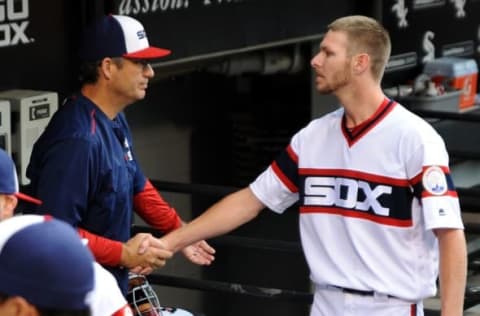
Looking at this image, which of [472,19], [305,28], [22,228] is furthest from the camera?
[472,19]

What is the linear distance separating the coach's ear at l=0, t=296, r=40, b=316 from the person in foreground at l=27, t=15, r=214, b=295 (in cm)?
195

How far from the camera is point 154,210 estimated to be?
491cm

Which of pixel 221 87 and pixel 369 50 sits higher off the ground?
pixel 369 50

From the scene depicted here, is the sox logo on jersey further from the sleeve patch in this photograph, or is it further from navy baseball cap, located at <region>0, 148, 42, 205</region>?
navy baseball cap, located at <region>0, 148, 42, 205</region>

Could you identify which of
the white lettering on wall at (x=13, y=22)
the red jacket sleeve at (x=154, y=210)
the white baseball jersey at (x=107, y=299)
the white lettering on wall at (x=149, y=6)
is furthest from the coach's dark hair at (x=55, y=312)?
the white lettering on wall at (x=149, y=6)

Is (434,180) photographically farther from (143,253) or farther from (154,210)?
(154,210)

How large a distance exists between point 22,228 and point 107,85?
222 cm

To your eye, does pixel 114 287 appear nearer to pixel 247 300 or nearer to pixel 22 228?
pixel 22 228

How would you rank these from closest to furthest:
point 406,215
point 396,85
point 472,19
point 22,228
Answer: point 22,228
point 406,215
point 396,85
point 472,19

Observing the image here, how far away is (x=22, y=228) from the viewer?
234 centimetres

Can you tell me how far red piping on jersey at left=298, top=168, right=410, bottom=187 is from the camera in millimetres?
4113

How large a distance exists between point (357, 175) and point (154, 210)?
0.99m

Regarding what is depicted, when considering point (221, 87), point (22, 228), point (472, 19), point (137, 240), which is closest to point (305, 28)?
point (221, 87)

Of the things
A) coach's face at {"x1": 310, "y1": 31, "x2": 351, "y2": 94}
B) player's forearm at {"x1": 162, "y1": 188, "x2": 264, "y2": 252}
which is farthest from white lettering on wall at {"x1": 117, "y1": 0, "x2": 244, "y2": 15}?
coach's face at {"x1": 310, "y1": 31, "x2": 351, "y2": 94}
